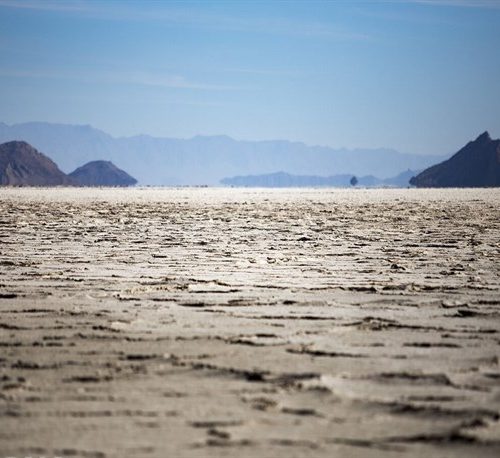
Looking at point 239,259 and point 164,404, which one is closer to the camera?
point 164,404

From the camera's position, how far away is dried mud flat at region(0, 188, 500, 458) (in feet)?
8.98

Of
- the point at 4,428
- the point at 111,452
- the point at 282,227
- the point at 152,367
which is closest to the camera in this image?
the point at 111,452

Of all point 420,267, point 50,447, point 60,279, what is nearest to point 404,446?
point 50,447

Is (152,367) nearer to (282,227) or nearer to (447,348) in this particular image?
(447,348)

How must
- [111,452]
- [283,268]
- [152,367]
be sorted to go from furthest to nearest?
[283,268]
[152,367]
[111,452]

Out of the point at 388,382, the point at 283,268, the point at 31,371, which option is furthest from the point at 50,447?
the point at 283,268

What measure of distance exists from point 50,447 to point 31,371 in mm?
1097

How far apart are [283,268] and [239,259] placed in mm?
1040

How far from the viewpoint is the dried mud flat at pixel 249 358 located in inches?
108

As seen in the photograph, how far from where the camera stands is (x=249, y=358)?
3.92 meters

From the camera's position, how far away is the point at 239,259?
356 inches

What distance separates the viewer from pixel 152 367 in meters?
3.74

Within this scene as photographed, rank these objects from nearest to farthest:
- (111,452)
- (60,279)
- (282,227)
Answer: (111,452), (60,279), (282,227)

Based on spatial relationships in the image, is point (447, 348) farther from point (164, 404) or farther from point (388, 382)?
point (164, 404)
